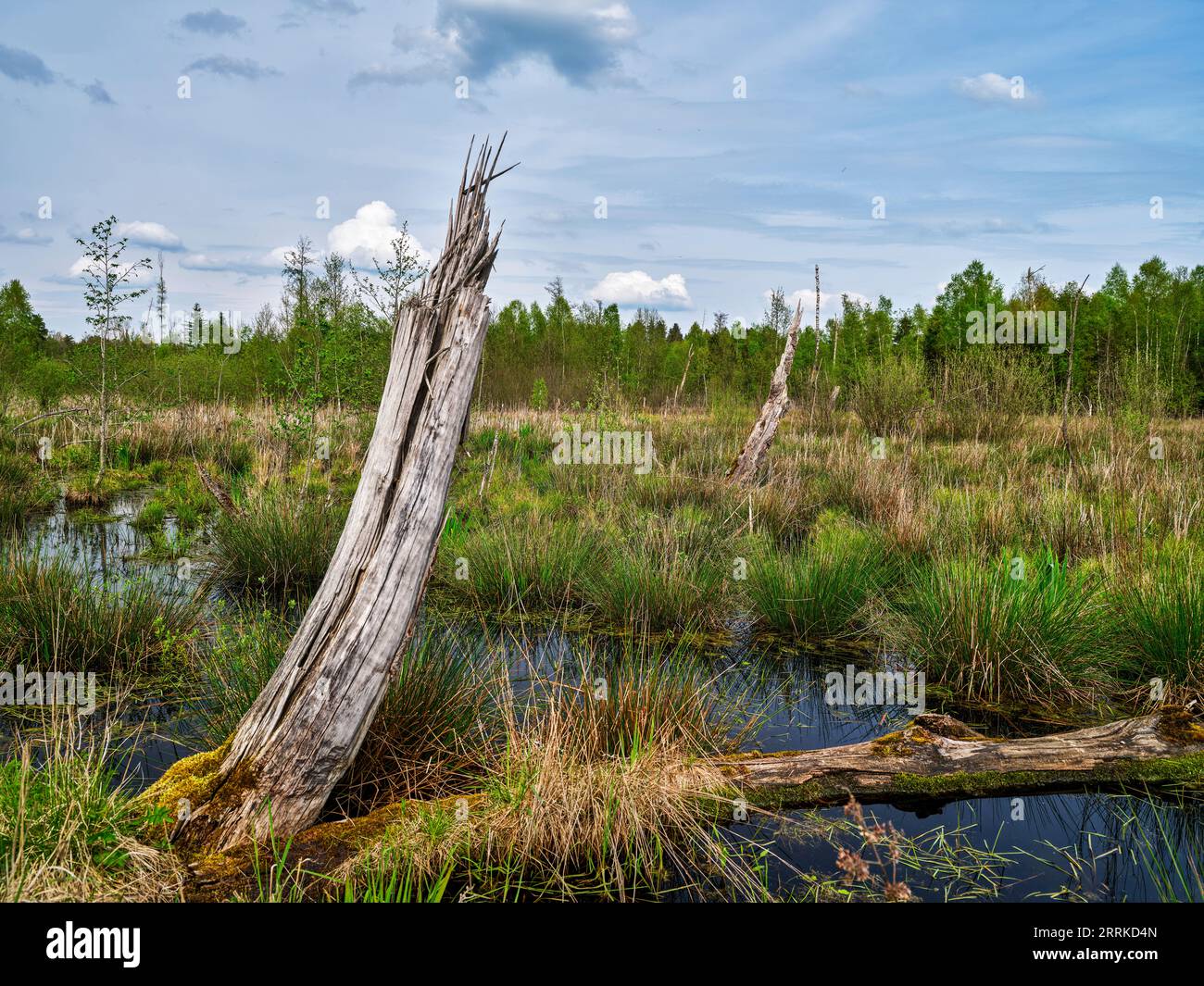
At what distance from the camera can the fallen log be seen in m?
3.69

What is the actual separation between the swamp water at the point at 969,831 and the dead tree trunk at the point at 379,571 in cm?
70

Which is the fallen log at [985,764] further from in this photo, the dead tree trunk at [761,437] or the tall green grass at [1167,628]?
the dead tree trunk at [761,437]

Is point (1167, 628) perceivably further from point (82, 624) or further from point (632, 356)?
point (632, 356)

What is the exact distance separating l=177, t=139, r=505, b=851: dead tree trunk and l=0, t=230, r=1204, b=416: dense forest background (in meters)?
5.18

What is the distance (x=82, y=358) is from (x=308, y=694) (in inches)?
465

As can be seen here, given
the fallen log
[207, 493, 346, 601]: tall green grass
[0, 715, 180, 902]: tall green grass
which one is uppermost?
[207, 493, 346, 601]: tall green grass

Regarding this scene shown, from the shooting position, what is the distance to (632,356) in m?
25.7

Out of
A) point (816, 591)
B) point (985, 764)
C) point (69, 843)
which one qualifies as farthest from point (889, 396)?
point (69, 843)

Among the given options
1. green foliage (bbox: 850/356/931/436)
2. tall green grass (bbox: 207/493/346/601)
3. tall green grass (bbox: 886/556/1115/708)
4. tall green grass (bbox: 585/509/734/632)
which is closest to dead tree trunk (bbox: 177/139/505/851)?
tall green grass (bbox: 585/509/734/632)

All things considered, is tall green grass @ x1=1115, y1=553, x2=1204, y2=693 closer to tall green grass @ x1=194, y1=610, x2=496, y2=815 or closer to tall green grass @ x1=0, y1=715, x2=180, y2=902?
tall green grass @ x1=194, y1=610, x2=496, y2=815

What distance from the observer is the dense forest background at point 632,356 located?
11695mm
